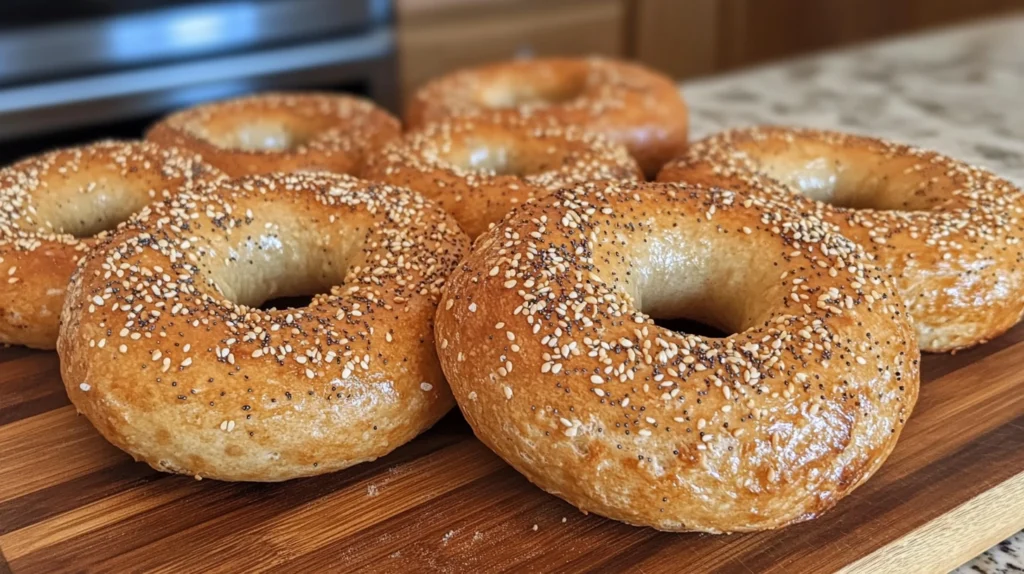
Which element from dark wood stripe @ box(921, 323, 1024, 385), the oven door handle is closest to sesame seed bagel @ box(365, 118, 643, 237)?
dark wood stripe @ box(921, 323, 1024, 385)

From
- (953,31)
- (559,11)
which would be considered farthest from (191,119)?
(953,31)

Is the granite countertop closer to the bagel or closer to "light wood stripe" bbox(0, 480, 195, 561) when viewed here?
the bagel

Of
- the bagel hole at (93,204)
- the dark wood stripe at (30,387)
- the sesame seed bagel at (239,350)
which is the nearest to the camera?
the sesame seed bagel at (239,350)

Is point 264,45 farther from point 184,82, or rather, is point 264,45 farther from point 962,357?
point 962,357

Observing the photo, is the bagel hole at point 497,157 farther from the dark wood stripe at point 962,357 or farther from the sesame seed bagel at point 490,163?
the dark wood stripe at point 962,357

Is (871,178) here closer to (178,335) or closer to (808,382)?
(808,382)

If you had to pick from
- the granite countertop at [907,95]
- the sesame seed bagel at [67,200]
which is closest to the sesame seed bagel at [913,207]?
the granite countertop at [907,95]
